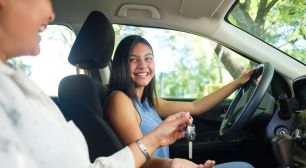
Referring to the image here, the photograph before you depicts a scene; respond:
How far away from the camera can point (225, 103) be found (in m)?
2.78

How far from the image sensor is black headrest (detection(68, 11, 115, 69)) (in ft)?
6.17

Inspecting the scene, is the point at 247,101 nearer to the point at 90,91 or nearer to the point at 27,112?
the point at 90,91

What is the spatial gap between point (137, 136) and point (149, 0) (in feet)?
2.87

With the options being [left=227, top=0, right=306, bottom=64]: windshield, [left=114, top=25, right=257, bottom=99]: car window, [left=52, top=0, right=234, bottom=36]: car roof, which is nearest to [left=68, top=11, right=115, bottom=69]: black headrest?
[left=52, top=0, right=234, bottom=36]: car roof

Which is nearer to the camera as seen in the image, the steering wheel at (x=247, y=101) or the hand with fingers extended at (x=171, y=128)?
the hand with fingers extended at (x=171, y=128)

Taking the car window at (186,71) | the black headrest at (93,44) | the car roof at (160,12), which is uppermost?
the car roof at (160,12)

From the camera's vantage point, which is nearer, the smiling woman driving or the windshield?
the smiling woman driving

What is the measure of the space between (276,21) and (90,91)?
123cm

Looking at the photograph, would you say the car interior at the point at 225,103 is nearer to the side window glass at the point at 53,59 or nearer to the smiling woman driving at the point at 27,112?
the side window glass at the point at 53,59

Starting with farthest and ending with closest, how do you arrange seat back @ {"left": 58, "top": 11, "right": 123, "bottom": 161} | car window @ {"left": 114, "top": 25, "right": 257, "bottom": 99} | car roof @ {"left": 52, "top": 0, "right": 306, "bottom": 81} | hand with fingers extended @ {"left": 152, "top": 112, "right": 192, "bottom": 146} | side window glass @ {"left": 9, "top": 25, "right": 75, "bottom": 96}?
1. car window @ {"left": 114, "top": 25, "right": 257, "bottom": 99}
2. side window glass @ {"left": 9, "top": 25, "right": 75, "bottom": 96}
3. car roof @ {"left": 52, "top": 0, "right": 306, "bottom": 81}
4. seat back @ {"left": 58, "top": 11, "right": 123, "bottom": 161}
5. hand with fingers extended @ {"left": 152, "top": 112, "right": 192, "bottom": 146}

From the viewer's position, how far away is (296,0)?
2379 millimetres

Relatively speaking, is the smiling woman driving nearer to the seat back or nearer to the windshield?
the seat back

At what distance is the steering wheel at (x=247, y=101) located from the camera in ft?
5.85

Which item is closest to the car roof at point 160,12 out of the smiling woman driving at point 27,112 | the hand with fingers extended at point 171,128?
the hand with fingers extended at point 171,128
